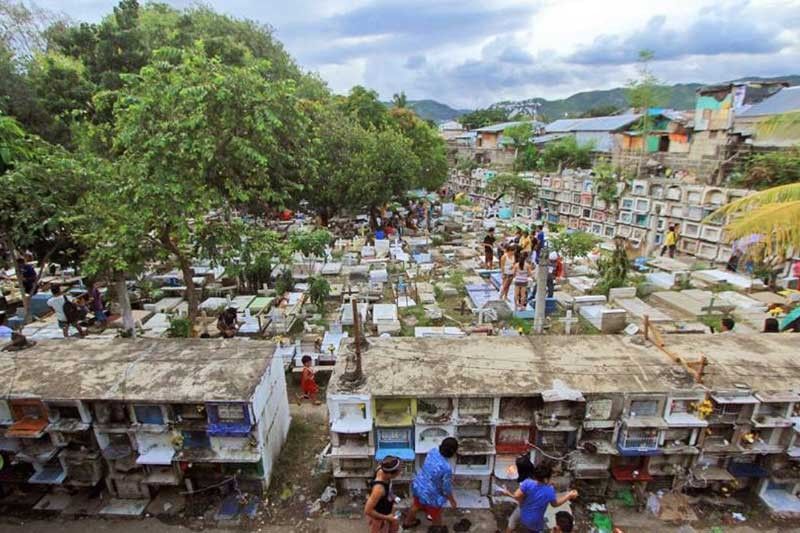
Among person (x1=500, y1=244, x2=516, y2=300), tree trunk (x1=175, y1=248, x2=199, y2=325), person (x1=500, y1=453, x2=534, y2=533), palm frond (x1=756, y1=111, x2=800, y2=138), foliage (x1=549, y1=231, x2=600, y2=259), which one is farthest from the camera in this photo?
foliage (x1=549, y1=231, x2=600, y2=259)

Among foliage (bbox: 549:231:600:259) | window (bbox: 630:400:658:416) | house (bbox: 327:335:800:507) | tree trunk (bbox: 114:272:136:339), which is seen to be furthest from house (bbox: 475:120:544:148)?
window (bbox: 630:400:658:416)

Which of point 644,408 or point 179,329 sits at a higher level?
point 644,408

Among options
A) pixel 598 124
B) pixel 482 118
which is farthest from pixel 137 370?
pixel 482 118

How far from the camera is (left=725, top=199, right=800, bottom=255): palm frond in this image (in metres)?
6.94

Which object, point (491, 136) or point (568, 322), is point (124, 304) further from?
point (491, 136)

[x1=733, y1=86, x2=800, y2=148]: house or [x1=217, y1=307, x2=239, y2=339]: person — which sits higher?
[x1=733, y1=86, x2=800, y2=148]: house

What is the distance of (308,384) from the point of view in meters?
8.65

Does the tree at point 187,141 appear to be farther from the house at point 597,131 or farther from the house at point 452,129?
the house at point 452,129

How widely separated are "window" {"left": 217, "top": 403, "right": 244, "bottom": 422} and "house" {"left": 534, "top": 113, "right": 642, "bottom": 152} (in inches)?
1264

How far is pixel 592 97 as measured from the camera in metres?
148

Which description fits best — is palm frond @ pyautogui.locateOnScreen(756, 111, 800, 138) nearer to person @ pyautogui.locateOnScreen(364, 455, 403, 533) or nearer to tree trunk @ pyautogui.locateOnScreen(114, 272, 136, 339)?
person @ pyautogui.locateOnScreen(364, 455, 403, 533)

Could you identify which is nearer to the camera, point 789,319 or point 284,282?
point 789,319

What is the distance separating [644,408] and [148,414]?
21.9 feet

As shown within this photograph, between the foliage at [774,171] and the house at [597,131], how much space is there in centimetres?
1597
